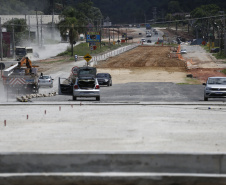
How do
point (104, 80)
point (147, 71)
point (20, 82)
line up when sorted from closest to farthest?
point (20, 82)
point (104, 80)
point (147, 71)

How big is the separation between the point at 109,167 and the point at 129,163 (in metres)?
0.43

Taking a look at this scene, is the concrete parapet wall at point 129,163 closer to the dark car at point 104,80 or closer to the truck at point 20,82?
the truck at point 20,82

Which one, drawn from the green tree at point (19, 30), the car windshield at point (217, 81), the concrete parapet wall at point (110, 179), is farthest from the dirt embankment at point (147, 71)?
the green tree at point (19, 30)

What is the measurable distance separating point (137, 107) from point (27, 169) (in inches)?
631

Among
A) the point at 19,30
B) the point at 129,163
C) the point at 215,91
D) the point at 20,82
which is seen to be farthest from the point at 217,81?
the point at 19,30

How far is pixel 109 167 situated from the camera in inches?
428

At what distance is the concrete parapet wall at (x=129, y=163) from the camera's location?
35.6 ft

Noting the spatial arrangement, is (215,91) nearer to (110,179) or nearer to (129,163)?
(129,163)

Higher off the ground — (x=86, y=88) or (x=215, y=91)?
(x=86, y=88)

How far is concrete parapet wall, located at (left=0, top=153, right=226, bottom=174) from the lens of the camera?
1086cm

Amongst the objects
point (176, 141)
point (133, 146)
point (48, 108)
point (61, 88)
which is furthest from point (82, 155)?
point (61, 88)

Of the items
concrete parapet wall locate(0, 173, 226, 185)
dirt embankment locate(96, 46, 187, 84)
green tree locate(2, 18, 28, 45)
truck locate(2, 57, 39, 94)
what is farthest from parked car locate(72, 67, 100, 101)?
green tree locate(2, 18, 28, 45)

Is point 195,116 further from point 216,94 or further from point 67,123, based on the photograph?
point 216,94

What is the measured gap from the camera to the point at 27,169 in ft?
36.0
